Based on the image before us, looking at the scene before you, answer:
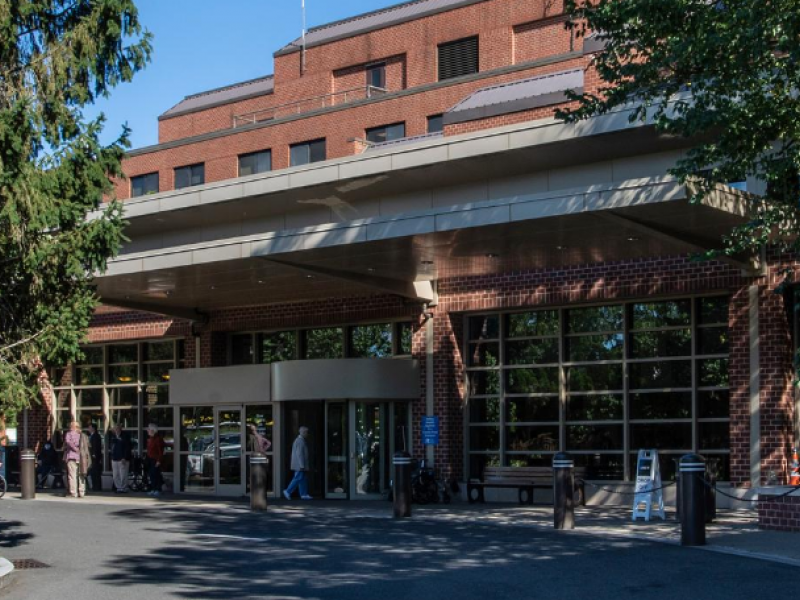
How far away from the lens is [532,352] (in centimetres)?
2603

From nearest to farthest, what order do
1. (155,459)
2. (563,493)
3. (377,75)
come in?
(563,493) < (155,459) < (377,75)

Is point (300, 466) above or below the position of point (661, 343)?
below

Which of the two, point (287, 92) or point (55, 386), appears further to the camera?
point (287, 92)

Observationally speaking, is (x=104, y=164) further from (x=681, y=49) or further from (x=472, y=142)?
(x=472, y=142)

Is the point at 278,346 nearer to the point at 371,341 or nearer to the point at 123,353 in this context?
the point at 371,341

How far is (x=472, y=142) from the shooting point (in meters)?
24.8

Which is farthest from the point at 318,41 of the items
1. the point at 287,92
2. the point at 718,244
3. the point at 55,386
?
the point at 718,244

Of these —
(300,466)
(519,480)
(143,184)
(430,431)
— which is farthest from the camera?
(143,184)

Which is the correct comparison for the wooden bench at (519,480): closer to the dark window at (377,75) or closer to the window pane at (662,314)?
the window pane at (662,314)

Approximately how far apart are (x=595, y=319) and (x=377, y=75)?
21.3 metres

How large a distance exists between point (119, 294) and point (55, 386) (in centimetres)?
967

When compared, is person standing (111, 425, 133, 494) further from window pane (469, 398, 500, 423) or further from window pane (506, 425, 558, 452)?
window pane (506, 425, 558, 452)

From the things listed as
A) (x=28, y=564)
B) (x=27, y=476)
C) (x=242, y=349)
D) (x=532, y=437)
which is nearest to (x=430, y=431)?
(x=532, y=437)

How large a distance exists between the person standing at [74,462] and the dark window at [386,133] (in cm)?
1501
